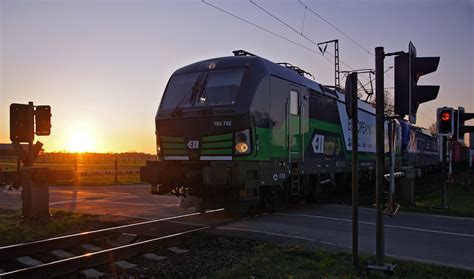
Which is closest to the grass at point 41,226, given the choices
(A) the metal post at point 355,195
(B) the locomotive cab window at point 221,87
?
(B) the locomotive cab window at point 221,87

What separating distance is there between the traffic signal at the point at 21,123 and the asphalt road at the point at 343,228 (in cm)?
253

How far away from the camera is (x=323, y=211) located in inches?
479

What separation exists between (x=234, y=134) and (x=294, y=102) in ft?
8.67

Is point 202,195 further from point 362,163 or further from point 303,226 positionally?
point 362,163

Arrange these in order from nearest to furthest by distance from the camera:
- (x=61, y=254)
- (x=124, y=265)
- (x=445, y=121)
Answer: (x=124, y=265)
(x=61, y=254)
(x=445, y=121)

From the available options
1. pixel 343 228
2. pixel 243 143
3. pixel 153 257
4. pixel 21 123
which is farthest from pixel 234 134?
pixel 21 123

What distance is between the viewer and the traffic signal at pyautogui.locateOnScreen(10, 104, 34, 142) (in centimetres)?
1072

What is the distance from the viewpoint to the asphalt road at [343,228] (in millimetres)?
7491

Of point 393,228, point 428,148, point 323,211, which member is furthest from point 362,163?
point 428,148

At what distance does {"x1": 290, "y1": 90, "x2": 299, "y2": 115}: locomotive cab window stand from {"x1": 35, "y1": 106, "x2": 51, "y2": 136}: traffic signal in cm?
602

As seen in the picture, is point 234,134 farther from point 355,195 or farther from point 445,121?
point 445,121

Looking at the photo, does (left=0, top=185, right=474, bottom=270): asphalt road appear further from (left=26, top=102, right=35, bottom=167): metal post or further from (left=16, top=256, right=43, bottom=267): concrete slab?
(left=16, top=256, right=43, bottom=267): concrete slab

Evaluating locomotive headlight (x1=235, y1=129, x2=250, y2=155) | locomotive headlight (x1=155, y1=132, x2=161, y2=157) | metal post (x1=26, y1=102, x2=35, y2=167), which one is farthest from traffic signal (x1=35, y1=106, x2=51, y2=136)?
locomotive headlight (x1=235, y1=129, x2=250, y2=155)

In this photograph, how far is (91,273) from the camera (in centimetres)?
594
